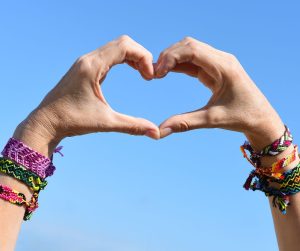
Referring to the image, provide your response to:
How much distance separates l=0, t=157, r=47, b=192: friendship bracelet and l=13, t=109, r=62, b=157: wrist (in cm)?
14

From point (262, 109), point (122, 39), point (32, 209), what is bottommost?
point (32, 209)

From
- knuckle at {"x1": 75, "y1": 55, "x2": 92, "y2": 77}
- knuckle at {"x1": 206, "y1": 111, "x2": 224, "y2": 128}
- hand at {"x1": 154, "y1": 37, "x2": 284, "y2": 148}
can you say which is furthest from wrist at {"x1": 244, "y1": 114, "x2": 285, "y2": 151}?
knuckle at {"x1": 75, "y1": 55, "x2": 92, "y2": 77}

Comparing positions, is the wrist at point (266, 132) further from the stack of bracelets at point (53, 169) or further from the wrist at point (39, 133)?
the wrist at point (39, 133)

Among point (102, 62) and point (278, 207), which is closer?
point (102, 62)

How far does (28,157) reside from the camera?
3.46 meters

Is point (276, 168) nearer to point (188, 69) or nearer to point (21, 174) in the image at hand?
point (188, 69)

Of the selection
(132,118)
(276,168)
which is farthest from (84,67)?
(276,168)

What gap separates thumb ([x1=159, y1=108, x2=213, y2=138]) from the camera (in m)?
3.43

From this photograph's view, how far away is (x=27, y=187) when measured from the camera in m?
3.47

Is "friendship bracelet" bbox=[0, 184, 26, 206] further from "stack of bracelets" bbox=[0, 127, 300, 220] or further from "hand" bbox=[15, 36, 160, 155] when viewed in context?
"hand" bbox=[15, 36, 160, 155]

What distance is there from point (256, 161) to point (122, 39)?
1111 mm

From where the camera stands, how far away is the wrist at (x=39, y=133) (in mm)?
3438

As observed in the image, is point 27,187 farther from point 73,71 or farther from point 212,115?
point 212,115

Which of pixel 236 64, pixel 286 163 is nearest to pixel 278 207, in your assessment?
pixel 286 163
